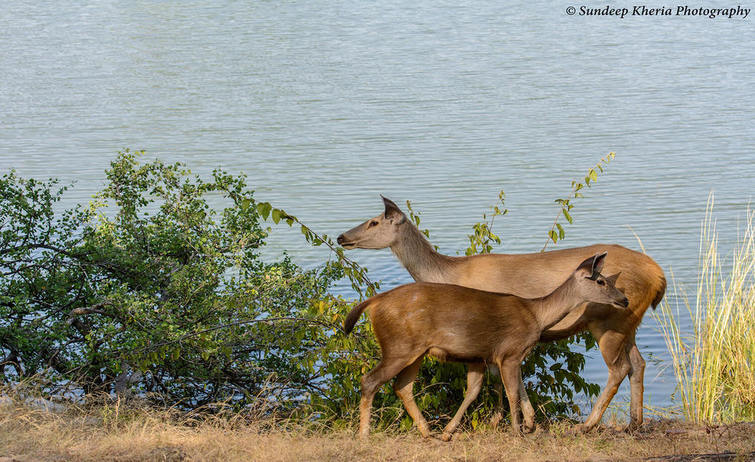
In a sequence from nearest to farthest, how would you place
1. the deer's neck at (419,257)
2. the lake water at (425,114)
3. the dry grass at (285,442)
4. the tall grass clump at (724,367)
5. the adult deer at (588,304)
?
1. the dry grass at (285,442)
2. the adult deer at (588,304)
3. the deer's neck at (419,257)
4. the tall grass clump at (724,367)
5. the lake water at (425,114)

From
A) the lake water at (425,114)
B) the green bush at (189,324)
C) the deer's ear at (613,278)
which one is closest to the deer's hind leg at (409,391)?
the green bush at (189,324)

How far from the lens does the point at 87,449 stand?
706 centimetres

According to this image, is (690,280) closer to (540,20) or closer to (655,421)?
(655,421)

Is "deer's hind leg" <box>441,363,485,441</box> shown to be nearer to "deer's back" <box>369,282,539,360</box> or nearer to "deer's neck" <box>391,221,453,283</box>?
"deer's back" <box>369,282,539,360</box>

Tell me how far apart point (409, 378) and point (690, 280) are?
6.49 meters

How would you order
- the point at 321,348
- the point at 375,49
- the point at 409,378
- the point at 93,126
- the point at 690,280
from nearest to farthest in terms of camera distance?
the point at 409,378 → the point at 321,348 → the point at 690,280 → the point at 93,126 → the point at 375,49

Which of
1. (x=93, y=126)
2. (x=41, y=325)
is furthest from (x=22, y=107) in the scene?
(x=41, y=325)

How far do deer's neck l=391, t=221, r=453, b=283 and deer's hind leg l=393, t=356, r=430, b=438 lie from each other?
2.57 feet

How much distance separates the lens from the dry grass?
22.9 feet

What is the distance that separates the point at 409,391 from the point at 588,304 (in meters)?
1.43

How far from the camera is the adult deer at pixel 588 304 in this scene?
793 cm

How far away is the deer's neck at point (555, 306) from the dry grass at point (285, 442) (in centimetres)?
82

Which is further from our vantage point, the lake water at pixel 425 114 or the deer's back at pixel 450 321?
the lake water at pixel 425 114

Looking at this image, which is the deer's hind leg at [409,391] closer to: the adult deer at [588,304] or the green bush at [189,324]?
the green bush at [189,324]
